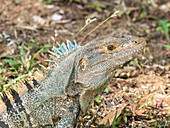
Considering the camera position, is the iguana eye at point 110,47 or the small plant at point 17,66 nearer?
the iguana eye at point 110,47

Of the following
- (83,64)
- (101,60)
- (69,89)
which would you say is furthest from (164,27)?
(69,89)

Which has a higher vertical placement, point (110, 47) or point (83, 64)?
point (110, 47)

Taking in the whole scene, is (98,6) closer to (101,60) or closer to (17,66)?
(17,66)

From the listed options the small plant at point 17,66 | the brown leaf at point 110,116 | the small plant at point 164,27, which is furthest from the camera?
the small plant at point 164,27

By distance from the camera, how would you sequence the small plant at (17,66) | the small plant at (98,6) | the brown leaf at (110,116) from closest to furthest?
the brown leaf at (110,116), the small plant at (17,66), the small plant at (98,6)

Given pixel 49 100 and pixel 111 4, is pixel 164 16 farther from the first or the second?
pixel 49 100

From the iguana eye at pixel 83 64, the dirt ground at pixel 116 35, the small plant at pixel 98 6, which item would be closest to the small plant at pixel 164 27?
the dirt ground at pixel 116 35

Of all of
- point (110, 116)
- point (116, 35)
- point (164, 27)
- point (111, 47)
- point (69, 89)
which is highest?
point (111, 47)

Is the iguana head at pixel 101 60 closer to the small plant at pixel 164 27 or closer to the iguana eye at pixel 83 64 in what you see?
the iguana eye at pixel 83 64
